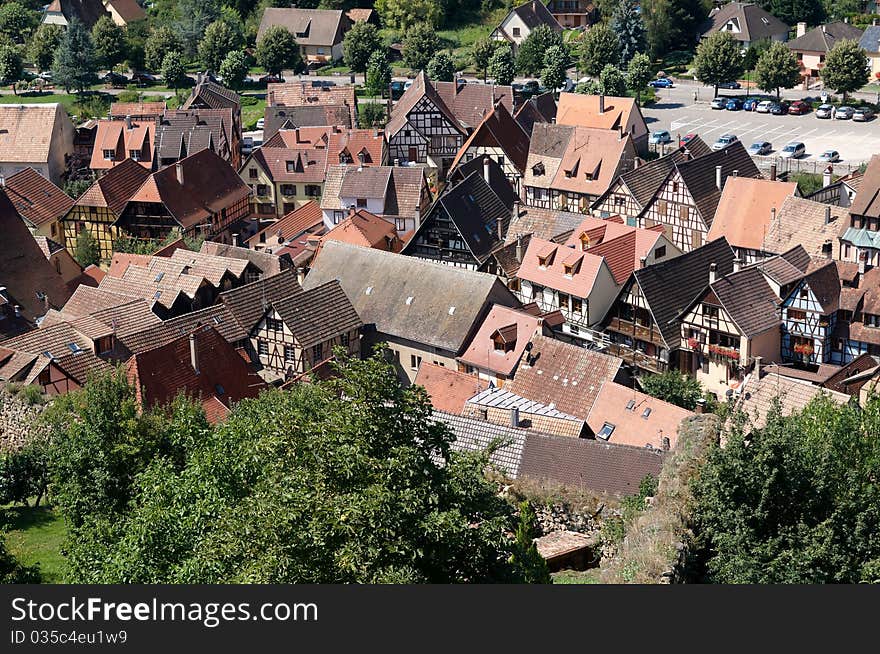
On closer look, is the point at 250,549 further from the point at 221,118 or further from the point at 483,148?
the point at 221,118

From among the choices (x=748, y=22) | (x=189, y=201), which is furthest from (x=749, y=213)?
(x=748, y=22)

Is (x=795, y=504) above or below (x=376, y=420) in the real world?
below

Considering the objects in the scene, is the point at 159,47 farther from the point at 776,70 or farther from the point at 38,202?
the point at 776,70

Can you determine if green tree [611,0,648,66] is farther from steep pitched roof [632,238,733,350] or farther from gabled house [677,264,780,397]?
gabled house [677,264,780,397]

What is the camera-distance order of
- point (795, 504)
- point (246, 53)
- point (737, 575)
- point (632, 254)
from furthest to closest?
point (246, 53), point (632, 254), point (795, 504), point (737, 575)

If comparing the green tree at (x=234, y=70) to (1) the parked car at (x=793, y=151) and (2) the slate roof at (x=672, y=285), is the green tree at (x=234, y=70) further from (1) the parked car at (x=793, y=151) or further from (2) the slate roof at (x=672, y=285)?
(2) the slate roof at (x=672, y=285)

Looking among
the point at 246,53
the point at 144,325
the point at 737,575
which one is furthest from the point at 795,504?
the point at 246,53

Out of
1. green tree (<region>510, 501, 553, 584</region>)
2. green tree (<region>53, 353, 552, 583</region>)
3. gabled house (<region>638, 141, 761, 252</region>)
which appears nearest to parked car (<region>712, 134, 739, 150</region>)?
gabled house (<region>638, 141, 761, 252</region>)
